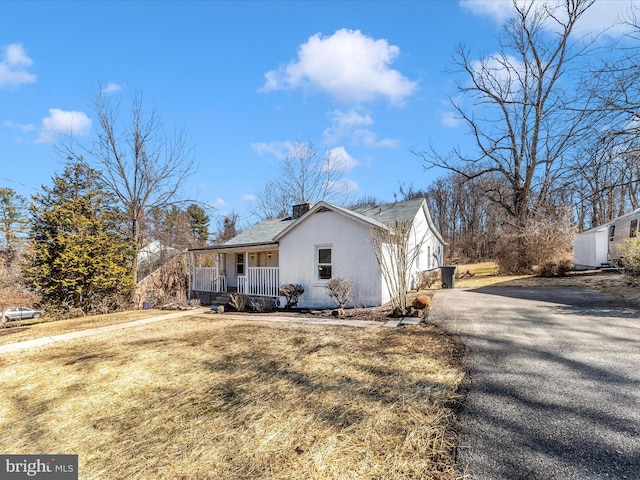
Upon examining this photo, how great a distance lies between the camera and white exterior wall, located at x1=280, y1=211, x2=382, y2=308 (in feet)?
34.9

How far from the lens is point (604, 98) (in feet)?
25.1

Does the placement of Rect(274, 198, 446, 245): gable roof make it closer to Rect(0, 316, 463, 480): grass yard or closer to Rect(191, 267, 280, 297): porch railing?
Rect(191, 267, 280, 297): porch railing

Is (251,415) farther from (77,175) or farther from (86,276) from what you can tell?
(77,175)

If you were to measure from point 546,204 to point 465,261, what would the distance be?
14924 millimetres

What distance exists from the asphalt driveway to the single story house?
13420 millimetres

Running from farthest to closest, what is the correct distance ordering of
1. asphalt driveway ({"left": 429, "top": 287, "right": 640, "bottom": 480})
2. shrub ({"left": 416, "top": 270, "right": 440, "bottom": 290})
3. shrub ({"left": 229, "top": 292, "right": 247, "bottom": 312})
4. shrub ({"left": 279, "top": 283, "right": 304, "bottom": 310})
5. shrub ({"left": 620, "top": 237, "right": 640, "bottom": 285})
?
shrub ({"left": 416, "top": 270, "right": 440, "bottom": 290}), shrub ({"left": 229, "top": 292, "right": 247, "bottom": 312}), shrub ({"left": 279, "top": 283, "right": 304, "bottom": 310}), shrub ({"left": 620, "top": 237, "right": 640, "bottom": 285}), asphalt driveway ({"left": 429, "top": 287, "right": 640, "bottom": 480})

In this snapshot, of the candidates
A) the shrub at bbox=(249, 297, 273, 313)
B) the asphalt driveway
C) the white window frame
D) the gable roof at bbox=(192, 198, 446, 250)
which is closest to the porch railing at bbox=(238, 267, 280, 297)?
the shrub at bbox=(249, 297, 273, 313)

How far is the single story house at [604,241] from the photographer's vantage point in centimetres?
1611

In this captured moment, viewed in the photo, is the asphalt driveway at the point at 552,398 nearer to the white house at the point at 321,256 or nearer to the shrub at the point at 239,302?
the white house at the point at 321,256

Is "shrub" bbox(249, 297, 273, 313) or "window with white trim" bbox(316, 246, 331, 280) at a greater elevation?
"window with white trim" bbox(316, 246, 331, 280)

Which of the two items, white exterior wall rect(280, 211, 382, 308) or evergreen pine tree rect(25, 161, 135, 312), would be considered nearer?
white exterior wall rect(280, 211, 382, 308)

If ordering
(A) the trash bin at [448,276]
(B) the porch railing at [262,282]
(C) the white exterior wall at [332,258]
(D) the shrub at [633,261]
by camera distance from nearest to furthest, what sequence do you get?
(D) the shrub at [633,261]
(C) the white exterior wall at [332,258]
(B) the porch railing at [262,282]
(A) the trash bin at [448,276]

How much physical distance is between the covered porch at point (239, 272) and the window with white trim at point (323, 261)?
214 centimetres

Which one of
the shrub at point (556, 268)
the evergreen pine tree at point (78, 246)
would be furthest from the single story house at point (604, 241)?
the evergreen pine tree at point (78, 246)
